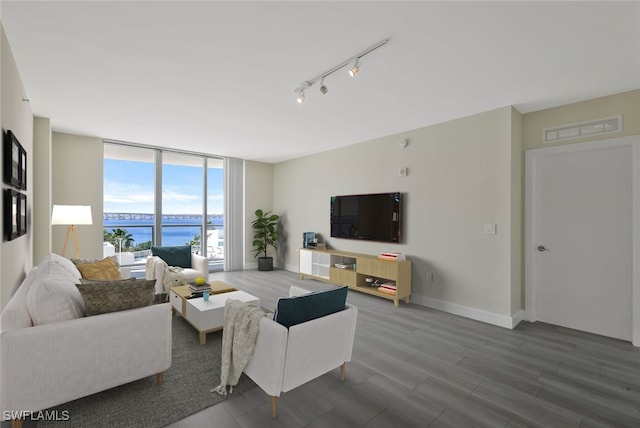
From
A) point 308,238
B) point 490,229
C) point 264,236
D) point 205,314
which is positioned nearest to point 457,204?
point 490,229

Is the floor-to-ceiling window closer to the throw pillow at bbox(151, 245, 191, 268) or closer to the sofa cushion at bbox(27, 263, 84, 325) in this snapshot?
the throw pillow at bbox(151, 245, 191, 268)

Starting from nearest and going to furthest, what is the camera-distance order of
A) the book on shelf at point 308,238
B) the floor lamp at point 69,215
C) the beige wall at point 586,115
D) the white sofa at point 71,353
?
the white sofa at point 71,353 < the beige wall at point 586,115 < the floor lamp at point 69,215 < the book on shelf at point 308,238

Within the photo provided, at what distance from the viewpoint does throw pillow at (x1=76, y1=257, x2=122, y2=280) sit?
3.42m

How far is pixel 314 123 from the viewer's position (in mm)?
4281

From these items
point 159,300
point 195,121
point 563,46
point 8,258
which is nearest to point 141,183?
point 195,121

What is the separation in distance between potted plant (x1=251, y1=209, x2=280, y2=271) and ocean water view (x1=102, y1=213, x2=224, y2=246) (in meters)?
0.85

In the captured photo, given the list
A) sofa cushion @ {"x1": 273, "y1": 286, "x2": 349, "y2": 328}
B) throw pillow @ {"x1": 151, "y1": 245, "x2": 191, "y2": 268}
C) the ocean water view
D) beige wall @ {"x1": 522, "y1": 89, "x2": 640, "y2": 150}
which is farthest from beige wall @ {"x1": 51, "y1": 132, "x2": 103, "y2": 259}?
beige wall @ {"x1": 522, "y1": 89, "x2": 640, "y2": 150}

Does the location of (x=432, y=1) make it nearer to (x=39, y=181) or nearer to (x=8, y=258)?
(x=8, y=258)

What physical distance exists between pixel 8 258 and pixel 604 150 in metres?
5.93

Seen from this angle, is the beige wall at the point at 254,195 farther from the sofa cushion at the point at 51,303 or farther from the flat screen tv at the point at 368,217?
the sofa cushion at the point at 51,303

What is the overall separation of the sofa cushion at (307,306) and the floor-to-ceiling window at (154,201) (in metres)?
4.99

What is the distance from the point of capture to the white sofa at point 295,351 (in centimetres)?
190

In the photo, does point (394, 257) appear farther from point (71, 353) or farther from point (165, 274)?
point (71, 353)

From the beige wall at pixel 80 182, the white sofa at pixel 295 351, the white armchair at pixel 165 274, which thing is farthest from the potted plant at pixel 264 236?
the white sofa at pixel 295 351
